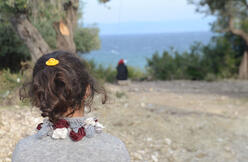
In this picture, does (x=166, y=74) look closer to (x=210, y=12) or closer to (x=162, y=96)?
(x=210, y=12)

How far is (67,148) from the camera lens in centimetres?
143

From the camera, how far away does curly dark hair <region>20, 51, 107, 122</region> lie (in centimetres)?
141

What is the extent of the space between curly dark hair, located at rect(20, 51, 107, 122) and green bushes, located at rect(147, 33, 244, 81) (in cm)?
1244

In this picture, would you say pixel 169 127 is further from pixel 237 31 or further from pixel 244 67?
pixel 244 67

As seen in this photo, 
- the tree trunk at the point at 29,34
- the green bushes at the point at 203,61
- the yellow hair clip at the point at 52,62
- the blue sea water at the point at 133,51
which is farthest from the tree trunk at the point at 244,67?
the yellow hair clip at the point at 52,62

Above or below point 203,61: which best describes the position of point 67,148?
above

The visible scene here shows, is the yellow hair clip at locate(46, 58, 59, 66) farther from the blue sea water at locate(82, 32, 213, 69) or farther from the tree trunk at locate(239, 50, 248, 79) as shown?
the tree trunk at locate(239, 50, 248, 79)

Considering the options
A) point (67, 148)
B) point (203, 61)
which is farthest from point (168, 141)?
point (203, 61)

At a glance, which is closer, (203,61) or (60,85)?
(60,85)

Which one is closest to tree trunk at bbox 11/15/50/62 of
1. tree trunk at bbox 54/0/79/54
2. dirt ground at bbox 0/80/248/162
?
tree trunk at bbox 54/0/79/54

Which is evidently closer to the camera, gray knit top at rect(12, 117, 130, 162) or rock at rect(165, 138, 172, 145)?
gray knit top at rect(12, 117, 130, 162)

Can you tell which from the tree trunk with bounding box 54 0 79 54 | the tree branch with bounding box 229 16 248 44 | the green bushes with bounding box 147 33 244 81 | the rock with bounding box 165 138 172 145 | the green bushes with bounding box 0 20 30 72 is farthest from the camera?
the green bushes with bounding box 147 33 244 81

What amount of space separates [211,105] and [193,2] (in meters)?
6.76

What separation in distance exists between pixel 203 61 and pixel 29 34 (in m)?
9.36
